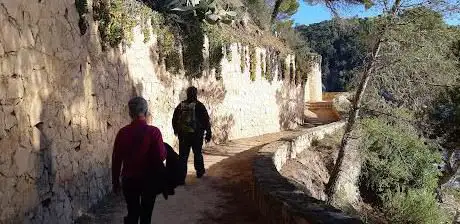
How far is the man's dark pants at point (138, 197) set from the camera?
4.44 meters

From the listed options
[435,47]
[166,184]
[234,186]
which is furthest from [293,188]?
[435,47]

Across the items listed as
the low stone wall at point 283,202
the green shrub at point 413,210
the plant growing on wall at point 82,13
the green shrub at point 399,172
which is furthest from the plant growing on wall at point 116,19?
the green shrub at point 413,210

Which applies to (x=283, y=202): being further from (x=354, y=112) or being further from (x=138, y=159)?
(x=354, y=112)

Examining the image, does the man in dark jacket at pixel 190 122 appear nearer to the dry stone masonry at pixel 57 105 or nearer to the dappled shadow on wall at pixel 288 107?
the dry stone masonry at pixel 57 105

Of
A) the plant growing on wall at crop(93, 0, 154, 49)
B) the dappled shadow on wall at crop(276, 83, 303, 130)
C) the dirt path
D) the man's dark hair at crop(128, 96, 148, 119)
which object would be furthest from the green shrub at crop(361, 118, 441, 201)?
the man's dark hair at crop(128, 96, 148, 119)

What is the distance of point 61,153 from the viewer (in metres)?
5.36

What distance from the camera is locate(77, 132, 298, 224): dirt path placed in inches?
242

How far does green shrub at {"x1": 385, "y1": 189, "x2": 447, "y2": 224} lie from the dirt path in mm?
4985

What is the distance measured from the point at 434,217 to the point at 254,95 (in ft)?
22.5

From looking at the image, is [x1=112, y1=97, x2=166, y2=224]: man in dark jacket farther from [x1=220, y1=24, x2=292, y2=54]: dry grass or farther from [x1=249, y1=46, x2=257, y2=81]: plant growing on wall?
[x1=249, y1=46, x2=257, y2=81]: plant growing on wall

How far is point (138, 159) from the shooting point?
4367 mm

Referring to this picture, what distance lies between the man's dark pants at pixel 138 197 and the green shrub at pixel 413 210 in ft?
30.8

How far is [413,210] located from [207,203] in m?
7.26

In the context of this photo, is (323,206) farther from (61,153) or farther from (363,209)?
(363,209)
